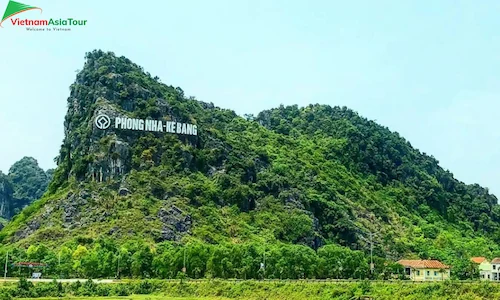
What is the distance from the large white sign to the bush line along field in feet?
187

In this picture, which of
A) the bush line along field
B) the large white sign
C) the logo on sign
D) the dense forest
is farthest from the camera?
the large white sign

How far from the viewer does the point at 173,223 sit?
118 m

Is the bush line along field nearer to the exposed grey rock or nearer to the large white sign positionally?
the exposed grey rock

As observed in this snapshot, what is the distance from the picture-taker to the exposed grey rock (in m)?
114

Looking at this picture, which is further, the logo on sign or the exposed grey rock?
the logo on sign

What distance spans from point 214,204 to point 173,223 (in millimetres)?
15098

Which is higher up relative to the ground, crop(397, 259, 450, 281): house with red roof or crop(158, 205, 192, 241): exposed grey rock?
crop(158, 205, 192, 241): exposed grey rock

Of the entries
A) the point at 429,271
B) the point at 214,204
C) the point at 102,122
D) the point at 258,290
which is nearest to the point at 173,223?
the point at 214,204

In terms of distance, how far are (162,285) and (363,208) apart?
86355 millimetres

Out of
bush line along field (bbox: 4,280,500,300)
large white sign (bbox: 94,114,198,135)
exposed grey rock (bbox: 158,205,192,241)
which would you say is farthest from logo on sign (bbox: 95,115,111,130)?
bush line along field (bbox: 4,280,500,300)

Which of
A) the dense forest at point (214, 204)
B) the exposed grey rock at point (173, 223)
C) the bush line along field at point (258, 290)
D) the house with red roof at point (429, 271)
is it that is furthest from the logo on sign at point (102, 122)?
the house with red roof at point (429, 271)

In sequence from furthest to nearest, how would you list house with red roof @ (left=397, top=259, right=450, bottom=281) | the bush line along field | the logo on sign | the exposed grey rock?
the logo on sign, the exposed grey rock, house with red roof @ (left=397, top=259, right=450, bottom=281), the bush line along field

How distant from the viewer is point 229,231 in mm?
122750

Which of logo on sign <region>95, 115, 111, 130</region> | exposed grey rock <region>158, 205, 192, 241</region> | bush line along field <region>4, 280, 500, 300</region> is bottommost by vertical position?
bush line along field <region>4, 280, 500, 300</region>
